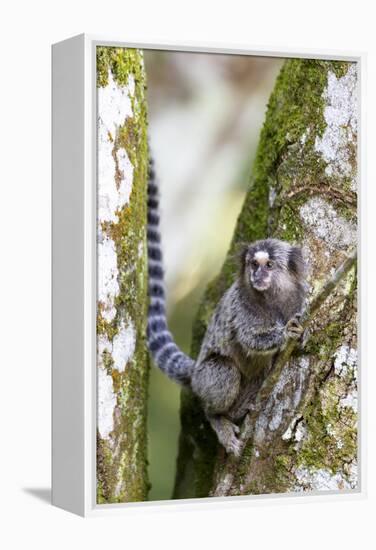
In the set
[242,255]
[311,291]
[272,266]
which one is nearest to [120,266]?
[242,255]

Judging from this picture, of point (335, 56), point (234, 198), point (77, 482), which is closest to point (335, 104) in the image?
point (335, 56)

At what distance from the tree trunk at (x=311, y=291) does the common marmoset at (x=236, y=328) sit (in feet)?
0.42

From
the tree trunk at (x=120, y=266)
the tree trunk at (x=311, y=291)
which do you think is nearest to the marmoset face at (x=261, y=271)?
the tree trunk at (x=311, y=291)

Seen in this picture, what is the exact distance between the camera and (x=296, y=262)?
6648mm

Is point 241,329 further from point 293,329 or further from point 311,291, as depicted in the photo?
point 311,291

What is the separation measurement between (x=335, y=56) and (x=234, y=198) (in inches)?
48.0

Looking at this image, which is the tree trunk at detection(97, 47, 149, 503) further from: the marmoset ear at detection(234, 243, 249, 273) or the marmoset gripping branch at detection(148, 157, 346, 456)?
the marmoset ear at detection(234, 243, 249, 273)

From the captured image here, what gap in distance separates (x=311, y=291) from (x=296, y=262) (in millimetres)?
220

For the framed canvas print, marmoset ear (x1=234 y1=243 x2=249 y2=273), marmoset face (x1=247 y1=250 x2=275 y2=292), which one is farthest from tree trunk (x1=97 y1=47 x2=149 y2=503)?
marmoset face (x1=247 y1=250 x2=275 y2=292)

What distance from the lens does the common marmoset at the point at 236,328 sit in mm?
6574

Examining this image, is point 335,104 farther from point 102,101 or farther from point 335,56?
point 102,101

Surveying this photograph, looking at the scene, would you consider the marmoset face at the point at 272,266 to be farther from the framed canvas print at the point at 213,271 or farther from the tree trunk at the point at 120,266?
the tree trunk at the point at 120,266

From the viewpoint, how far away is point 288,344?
21.5 feet

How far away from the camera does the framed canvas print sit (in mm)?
6129
